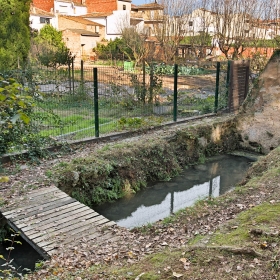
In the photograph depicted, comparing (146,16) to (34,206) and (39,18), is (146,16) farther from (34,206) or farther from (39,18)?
(34,206)

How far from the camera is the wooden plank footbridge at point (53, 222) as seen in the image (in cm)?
516

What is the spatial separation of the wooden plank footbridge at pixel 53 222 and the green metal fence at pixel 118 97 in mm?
2981

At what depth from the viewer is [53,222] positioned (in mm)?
5660

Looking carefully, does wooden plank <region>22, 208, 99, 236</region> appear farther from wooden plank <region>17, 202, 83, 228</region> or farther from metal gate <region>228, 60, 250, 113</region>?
metal gate <region>228, 60, 250, 113</region>

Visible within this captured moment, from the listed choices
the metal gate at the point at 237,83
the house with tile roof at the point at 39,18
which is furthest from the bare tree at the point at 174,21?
the house with tile roof at the point at 39,18

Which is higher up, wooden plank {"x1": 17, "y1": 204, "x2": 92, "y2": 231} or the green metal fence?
the green metal fence

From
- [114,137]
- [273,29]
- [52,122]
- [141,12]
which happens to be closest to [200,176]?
[114,137]

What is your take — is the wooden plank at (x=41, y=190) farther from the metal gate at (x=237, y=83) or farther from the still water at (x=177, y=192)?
the metal gate at (x=237, y=83)

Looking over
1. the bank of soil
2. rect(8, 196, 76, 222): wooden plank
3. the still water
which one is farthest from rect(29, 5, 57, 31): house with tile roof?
rect(8, 196, 76, 222): wooden plank

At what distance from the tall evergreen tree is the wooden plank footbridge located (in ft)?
26.3

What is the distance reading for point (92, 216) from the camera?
5.95 metres

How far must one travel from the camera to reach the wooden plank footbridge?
516 cm

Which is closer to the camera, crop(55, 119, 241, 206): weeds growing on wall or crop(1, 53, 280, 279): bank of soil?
crop(1, 53, 280, 279): bank of soil

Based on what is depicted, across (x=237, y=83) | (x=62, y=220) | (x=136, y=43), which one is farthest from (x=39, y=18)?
(x=62, y=220)
